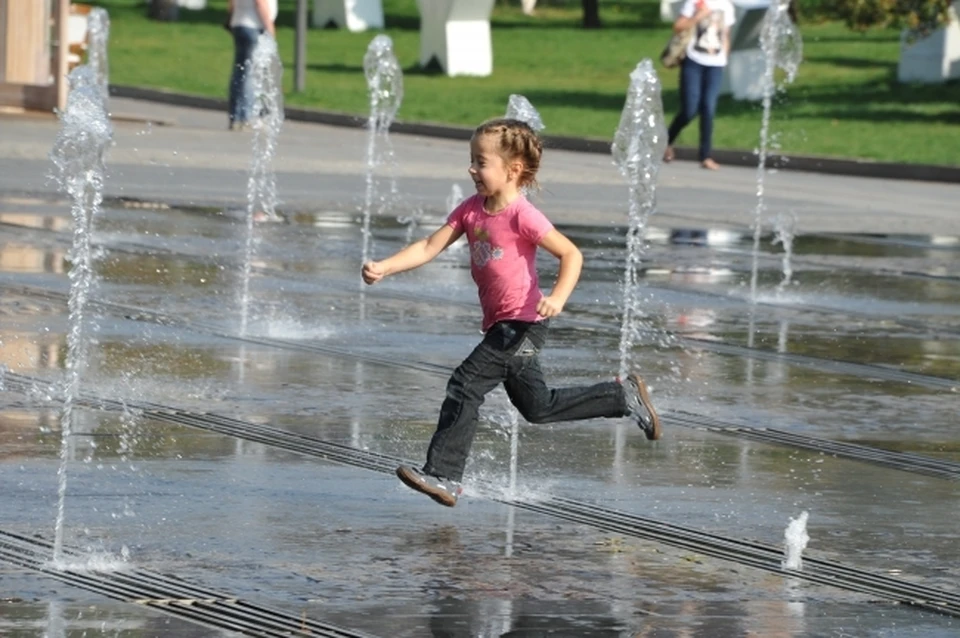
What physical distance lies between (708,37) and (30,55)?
7.86m

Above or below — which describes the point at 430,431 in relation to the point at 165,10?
below

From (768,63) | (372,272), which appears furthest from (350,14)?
(372,272)

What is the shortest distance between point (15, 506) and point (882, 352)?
5.47 metres

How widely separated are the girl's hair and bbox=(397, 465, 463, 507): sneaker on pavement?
3.14 feet

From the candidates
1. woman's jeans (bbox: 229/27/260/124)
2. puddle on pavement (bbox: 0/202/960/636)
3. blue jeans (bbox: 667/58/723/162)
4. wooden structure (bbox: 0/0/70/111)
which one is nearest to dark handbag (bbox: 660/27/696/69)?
blue jeans (bbox: 667/58/723/162)

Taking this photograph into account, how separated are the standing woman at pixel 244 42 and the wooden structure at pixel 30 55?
1.80m

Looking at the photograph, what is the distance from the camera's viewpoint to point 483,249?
7.13 metres

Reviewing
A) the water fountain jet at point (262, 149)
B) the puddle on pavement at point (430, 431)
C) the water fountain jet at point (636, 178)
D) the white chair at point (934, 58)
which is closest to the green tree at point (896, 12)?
the white chair at point (934, 58)

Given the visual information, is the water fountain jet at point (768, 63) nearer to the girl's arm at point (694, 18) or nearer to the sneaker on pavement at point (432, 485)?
the girl's arm at point (694, 18)

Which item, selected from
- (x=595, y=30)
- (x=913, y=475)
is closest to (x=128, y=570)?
(x=913, y=475)

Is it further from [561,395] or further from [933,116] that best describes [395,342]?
[933,116]

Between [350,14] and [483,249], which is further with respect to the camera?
[350,14]

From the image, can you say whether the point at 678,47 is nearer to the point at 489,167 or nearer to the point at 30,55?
the point at 30,55

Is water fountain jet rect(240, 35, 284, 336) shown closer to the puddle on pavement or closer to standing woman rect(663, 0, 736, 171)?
the puddle on pavement
